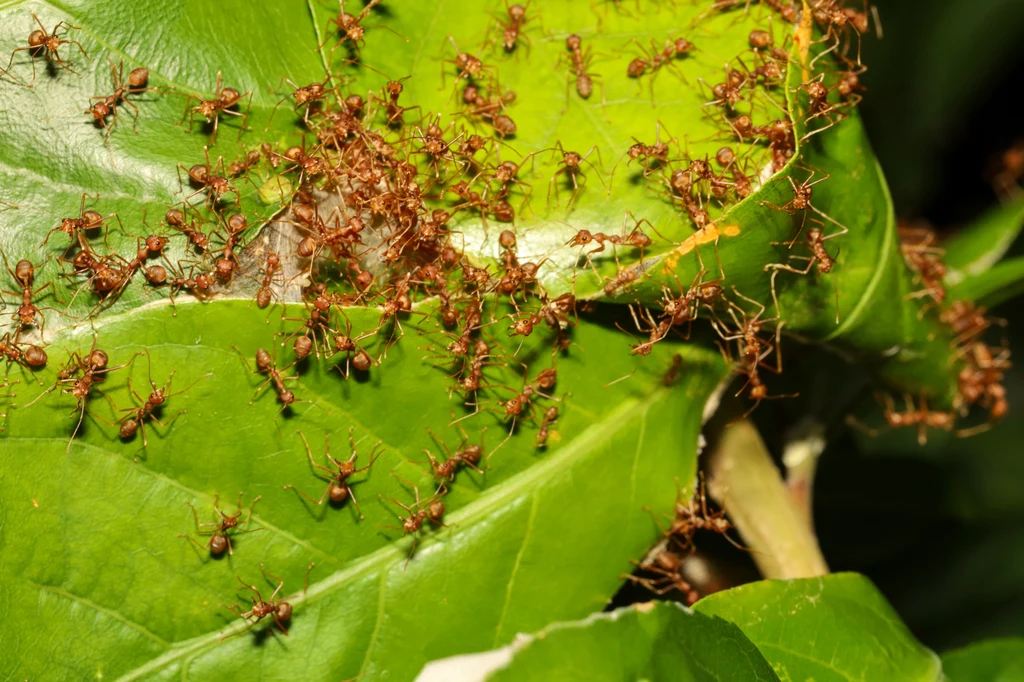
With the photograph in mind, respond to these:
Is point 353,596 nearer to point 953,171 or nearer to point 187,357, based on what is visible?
point 187,357

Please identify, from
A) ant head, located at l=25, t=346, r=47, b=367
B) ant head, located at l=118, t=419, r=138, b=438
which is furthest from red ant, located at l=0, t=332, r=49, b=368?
ant head, located at l=118, t=419, r=138, b=438

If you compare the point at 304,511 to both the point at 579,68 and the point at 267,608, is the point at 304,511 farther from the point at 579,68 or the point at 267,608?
the point at 579,68

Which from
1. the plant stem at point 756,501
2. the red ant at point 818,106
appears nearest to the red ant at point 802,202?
the red ant at point 818,106

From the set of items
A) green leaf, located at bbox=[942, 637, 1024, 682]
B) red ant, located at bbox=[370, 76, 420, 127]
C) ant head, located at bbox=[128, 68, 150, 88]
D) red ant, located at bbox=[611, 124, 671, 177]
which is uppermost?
ant head, located at bbox=[128, 68, 150, 88]

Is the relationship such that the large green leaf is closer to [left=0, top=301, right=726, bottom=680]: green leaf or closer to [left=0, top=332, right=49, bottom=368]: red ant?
[left=0, top=332, right=49, bottom=368]: red ant

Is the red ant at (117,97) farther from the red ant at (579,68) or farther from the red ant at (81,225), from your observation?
the red ant at (579,68)

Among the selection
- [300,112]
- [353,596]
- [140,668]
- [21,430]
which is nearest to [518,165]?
[300,112]
